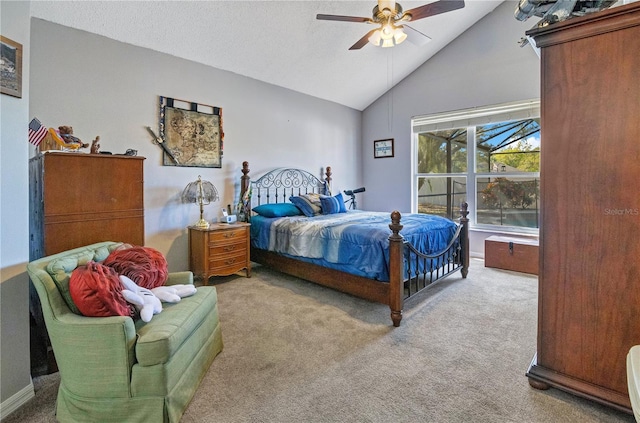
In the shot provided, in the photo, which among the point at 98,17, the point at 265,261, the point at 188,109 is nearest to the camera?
the point at 98,17

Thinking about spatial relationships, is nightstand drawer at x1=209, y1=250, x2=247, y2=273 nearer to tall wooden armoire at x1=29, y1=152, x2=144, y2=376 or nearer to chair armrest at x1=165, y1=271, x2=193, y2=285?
tall wooden armoire at x1=29, y1=152, x2=144, y2=376

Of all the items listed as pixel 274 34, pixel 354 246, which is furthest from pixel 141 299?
pixel 274 34

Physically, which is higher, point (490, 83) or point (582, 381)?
point (490, 83)

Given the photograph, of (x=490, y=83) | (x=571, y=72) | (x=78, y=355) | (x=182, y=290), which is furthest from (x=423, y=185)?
(x=78, y=355)

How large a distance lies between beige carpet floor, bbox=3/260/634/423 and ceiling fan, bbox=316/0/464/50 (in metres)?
2.62

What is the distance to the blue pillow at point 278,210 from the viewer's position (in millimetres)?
4082

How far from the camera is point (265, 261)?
3.99 meters

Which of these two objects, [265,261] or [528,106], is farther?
[528,106]

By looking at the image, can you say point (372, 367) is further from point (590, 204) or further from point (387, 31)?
point (387, 31)

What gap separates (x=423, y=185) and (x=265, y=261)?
3.24 meters

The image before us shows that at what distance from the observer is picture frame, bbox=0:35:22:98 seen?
1.57 metres

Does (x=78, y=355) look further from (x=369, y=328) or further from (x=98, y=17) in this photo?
(x=98, y=17)

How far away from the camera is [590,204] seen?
151cm

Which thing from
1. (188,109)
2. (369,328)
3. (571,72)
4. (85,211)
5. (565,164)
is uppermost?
(188,109)
